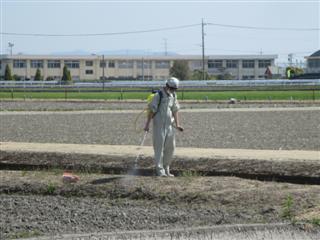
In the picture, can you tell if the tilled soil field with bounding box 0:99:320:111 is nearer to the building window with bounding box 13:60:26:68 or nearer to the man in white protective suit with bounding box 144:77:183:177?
the man in white protective suit with bounding box 144:77:183:177

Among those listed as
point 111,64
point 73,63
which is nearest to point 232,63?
point 111,64

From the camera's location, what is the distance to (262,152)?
17.1 metres

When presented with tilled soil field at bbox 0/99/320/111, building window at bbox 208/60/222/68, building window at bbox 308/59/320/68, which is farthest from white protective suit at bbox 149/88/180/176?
building window at bbox 208/60/222/68

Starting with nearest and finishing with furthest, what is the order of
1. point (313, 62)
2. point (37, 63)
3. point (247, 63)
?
point (313, 62) → point (37, 63) → point (247, 63)

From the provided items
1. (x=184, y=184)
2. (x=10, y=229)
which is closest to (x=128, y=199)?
(x=184, y=184)

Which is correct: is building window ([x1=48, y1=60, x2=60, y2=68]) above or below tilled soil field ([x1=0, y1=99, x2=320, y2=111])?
above

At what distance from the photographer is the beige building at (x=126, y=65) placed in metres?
137

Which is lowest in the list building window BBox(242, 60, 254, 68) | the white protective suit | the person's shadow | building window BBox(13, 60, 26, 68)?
the person's shadow

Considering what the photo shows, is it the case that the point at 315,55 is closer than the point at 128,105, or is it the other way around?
the point at 128,105

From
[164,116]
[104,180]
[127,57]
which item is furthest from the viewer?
[127,57]

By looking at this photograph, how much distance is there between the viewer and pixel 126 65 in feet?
480

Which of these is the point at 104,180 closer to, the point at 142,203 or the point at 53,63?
the point at 142,203

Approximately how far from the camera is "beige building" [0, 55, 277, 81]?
13675 centimetres

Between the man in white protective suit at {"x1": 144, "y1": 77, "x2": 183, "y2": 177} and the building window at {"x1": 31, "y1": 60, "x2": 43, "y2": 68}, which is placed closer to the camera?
the man in white protective suit at {"x1": 144, "y1": 77, "x2": 183, "y2": 177}
